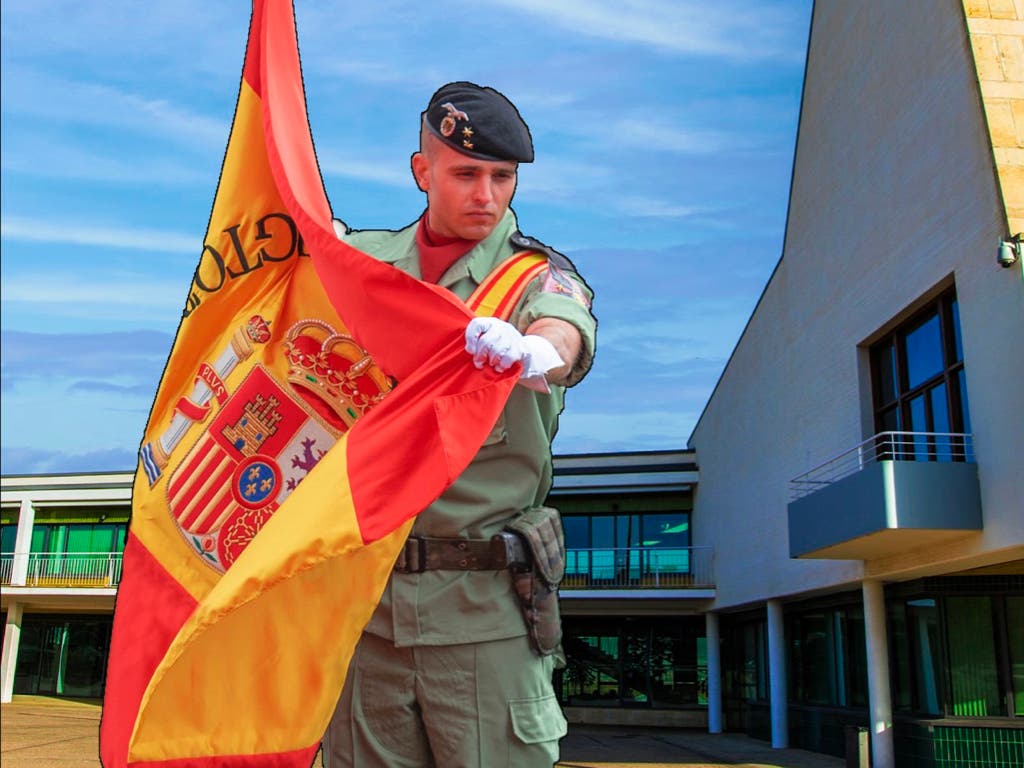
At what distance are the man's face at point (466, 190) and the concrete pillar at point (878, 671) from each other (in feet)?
46.7

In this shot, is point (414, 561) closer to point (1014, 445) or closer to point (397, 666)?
point (397, 666)

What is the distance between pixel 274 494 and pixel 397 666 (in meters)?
0.56

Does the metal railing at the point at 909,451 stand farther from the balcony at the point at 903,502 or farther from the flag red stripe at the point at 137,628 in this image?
the flag red stripe at the point at 137,628

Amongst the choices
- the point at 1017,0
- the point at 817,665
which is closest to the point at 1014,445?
the point at 1017,0

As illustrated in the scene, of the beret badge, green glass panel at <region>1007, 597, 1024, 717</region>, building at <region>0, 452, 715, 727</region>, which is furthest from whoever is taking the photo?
building at <region>0, 452, 715, 727</region>

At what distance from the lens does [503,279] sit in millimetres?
2348

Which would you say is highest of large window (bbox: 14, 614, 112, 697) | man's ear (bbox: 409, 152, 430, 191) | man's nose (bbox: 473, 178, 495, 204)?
man's ear (bbox: 409, 152, 430, 191)

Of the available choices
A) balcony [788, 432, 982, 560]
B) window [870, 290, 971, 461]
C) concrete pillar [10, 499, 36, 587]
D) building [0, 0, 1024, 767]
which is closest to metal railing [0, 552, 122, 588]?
concrete pillar [10, 499, 36, 587]

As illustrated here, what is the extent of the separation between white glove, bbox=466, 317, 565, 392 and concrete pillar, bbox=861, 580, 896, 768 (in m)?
14.5

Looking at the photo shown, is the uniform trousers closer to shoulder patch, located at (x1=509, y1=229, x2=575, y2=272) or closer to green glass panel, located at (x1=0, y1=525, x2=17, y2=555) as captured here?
shoulder patch, located at (x1=509, y1=229, x2=575, y2=272)

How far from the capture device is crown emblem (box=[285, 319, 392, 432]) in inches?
98.1

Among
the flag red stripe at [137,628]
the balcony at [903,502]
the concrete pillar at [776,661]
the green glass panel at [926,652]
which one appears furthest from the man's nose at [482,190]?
the concrete pillar at [776,661]

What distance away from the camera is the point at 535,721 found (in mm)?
2262

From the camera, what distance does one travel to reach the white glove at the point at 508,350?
2.01 m
